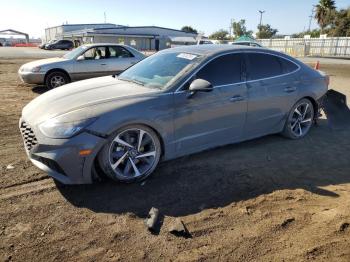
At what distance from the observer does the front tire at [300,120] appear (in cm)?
606

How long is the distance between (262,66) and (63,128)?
3294mm

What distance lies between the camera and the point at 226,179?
4.51 m

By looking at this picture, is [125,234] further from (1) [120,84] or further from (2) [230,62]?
(2) [230,62]

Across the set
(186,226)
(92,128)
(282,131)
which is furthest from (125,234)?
(282,131)

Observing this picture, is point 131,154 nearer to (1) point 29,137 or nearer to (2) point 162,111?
(2) point 162,111

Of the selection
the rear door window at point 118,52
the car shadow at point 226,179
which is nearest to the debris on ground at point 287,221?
the car shadow at point 226,179

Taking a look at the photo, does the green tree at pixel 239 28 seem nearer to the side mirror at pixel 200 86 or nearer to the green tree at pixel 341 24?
the green tree at pixel 341 24

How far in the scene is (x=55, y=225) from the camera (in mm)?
3410

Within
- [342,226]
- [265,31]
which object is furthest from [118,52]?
[265,31]

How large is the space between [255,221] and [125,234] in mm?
1336

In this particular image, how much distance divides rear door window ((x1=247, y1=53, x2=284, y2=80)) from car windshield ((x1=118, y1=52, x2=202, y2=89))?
0.95 m

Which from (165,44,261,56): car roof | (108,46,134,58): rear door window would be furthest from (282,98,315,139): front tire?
(108,46,134,58): rear door window

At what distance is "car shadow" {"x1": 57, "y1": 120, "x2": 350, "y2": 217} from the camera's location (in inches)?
153

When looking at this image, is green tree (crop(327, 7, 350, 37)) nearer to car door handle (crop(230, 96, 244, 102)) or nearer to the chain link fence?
the chain link fence
